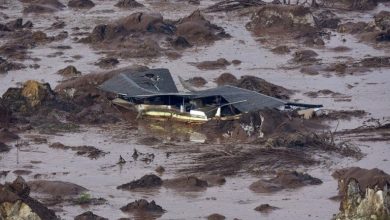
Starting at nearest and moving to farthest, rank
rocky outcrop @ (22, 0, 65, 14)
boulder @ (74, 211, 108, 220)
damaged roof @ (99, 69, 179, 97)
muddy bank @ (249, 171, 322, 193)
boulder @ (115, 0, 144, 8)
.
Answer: boulder @ (74, 211, 108, 220)
muddy bank @ (249, 171, 322, 193)
damaged roof @ (99, 69, 179, 97)
rocky outcrop @ (22, 0, 65, 14)
boulder @ (115, 0, 144, 8)

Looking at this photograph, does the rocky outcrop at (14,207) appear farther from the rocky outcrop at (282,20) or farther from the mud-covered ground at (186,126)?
the rocky outcrop at (282,20)

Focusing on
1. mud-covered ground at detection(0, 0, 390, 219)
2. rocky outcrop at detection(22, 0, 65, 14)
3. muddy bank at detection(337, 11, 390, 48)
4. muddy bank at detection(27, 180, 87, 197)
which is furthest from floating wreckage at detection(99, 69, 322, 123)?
rocky outcrop at detection(22, 0, 65, 14)

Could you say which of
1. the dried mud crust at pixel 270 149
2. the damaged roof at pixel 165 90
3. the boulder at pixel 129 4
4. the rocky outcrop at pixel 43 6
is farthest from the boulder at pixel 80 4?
the dried mud crust at pixel 270 149

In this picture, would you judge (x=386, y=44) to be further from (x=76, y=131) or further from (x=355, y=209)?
(x=355, y=209)

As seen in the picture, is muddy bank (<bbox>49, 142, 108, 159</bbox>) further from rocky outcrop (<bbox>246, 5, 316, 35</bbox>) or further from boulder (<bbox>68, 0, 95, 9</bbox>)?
boulder (<bbox>68, 0, 95, 9</bbox>)

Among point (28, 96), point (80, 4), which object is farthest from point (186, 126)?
point (80, 4)

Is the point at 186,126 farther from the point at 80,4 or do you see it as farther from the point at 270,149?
the point at 80,4

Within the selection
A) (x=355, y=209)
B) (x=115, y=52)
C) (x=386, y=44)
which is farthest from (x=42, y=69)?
(x=355, y=209)
